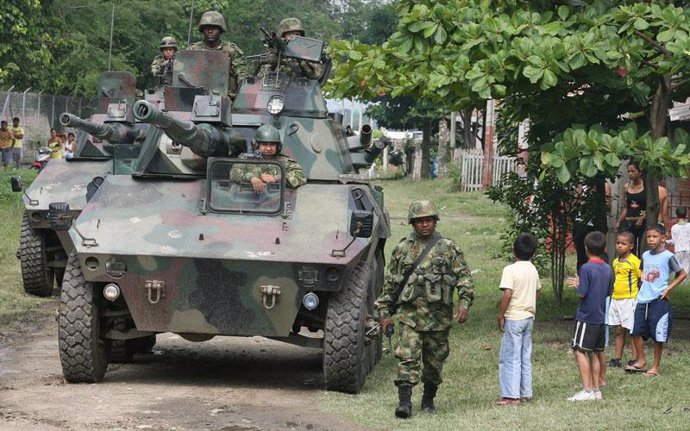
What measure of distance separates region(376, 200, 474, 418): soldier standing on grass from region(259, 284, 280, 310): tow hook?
1043 mm

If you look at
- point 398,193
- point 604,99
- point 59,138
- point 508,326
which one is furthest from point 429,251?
point 398,193

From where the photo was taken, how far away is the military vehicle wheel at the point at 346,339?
36.3 feet

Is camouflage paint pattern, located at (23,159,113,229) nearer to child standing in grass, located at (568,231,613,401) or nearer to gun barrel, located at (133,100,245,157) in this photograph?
gun barrel, located at (133,100,245,157)

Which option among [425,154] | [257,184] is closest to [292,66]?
[257,184]

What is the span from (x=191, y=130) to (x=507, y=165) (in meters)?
28.1

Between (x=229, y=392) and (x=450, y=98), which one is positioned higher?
(x=450, y=98)

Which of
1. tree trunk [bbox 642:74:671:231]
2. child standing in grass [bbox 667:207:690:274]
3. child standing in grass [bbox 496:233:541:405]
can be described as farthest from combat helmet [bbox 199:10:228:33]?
child standing in grass [bbox 496:233:541:405]

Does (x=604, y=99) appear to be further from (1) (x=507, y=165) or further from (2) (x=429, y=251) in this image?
(1) (x=507, y=165)

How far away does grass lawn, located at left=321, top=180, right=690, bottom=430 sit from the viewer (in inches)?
388

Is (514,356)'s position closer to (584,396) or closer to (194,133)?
(584,396)

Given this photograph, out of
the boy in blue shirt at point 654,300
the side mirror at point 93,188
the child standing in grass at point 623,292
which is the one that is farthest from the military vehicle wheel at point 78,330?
the boy in blue shirt at point 654,300

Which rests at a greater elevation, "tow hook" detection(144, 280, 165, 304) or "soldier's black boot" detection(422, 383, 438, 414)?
"tow hook" detection(144, 280, 165, 304)

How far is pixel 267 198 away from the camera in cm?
1184

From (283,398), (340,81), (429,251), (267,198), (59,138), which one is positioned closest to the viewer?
(429,251)
